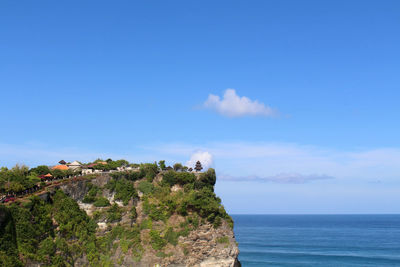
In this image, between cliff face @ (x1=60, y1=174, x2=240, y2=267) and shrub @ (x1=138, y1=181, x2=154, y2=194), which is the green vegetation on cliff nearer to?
shrub @ (x1=138, y1=181, x2=154, y2=194)

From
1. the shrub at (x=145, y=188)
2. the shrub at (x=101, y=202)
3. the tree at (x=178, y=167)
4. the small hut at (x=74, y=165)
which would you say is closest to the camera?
the shrub at (x=101, y=202)

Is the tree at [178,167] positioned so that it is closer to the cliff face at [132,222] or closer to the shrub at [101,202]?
the cliff face at [132,222]

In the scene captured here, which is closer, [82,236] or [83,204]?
[82,236]

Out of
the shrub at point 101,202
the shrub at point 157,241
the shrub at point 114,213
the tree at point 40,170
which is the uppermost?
A: the tree at point 40,170

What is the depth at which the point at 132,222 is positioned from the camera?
61.6 meters

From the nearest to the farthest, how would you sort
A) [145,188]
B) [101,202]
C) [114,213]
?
[114,213]
[101,202]
[145,188]

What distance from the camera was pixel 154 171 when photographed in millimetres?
67625

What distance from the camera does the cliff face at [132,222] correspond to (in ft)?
177

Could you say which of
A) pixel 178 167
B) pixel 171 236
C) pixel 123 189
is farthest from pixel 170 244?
pixel 178 167

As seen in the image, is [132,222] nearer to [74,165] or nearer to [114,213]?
[114,213]

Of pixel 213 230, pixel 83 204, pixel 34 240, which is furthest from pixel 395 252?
pixel 34 240

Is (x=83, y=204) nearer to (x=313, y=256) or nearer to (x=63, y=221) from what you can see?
(x=63, y=221)

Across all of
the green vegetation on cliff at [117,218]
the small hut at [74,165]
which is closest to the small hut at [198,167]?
the green vegetation on cliff at [117,218]

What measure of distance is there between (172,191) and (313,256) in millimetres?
→ 57572
